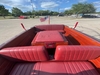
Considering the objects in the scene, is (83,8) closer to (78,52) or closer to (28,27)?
(28,27)

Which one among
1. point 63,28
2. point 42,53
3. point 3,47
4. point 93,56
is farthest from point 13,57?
point 63,28

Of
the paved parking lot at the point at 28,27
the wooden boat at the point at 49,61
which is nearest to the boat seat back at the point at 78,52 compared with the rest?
the wooden boat at the point at 49,61

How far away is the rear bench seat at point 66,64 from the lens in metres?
2.03

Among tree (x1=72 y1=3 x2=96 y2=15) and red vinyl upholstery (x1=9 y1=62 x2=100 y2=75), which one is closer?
red vinyl upholstery (x1=9 y1=62 x2=100 y2=75)

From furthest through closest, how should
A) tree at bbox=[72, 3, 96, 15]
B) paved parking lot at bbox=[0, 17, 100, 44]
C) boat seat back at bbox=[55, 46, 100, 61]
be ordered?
tree at bbox=[72, 3, 96, 15]
paved parking lot at bbox=[0, 17, 100, 44]
boat seat back at bbox=[55, 46, 100, 61]

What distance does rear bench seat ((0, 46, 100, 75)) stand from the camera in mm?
2029

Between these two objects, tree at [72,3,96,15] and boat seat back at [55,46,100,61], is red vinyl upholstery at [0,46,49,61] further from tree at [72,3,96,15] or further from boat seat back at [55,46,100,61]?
tree at [72,3,96,15]

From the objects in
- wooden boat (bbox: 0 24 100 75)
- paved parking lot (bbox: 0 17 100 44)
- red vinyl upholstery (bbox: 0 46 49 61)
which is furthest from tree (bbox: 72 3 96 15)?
red vinyl upholstery (bbox: 0 46 49 61)

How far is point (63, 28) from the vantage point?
6336mm

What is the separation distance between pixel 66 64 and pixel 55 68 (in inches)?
10.7

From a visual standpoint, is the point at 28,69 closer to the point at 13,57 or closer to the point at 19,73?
the point at 19,73

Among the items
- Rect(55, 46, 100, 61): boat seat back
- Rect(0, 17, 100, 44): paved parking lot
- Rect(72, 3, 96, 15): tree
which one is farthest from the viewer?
Rect(72, 3, 96, 15): tree

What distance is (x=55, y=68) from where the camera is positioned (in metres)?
2.19

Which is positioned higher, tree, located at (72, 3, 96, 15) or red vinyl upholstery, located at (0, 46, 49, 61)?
red vinyl upholstery, located at (0, 46, 49, 61)
